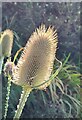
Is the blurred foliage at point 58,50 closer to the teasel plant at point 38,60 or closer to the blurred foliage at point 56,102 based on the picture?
the blurred foliage at point 56,102

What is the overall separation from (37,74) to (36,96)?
52.7 inches

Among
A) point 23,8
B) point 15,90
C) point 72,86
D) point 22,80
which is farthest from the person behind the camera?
point 23,8

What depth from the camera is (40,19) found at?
2.48m

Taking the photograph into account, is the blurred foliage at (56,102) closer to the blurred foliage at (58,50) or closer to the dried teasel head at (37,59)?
the blurred foliage at (58,50)

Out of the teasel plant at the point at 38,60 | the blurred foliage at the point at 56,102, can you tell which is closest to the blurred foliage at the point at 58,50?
the blurred foliage at the point at 56,102

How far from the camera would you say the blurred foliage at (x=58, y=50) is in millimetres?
2098

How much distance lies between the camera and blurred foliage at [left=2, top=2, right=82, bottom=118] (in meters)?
2.10

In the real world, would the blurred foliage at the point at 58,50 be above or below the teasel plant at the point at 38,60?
above

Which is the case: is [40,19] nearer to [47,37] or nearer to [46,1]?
[46,1]

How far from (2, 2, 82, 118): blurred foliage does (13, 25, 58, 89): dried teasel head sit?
3.30 ft

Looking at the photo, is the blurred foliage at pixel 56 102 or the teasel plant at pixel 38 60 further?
the blurred foliage at pixel 56 102

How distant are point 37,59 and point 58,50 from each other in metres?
1.58

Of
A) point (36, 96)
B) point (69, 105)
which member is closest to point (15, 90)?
point (36, 96)

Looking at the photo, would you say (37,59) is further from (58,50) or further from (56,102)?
(58,50)
